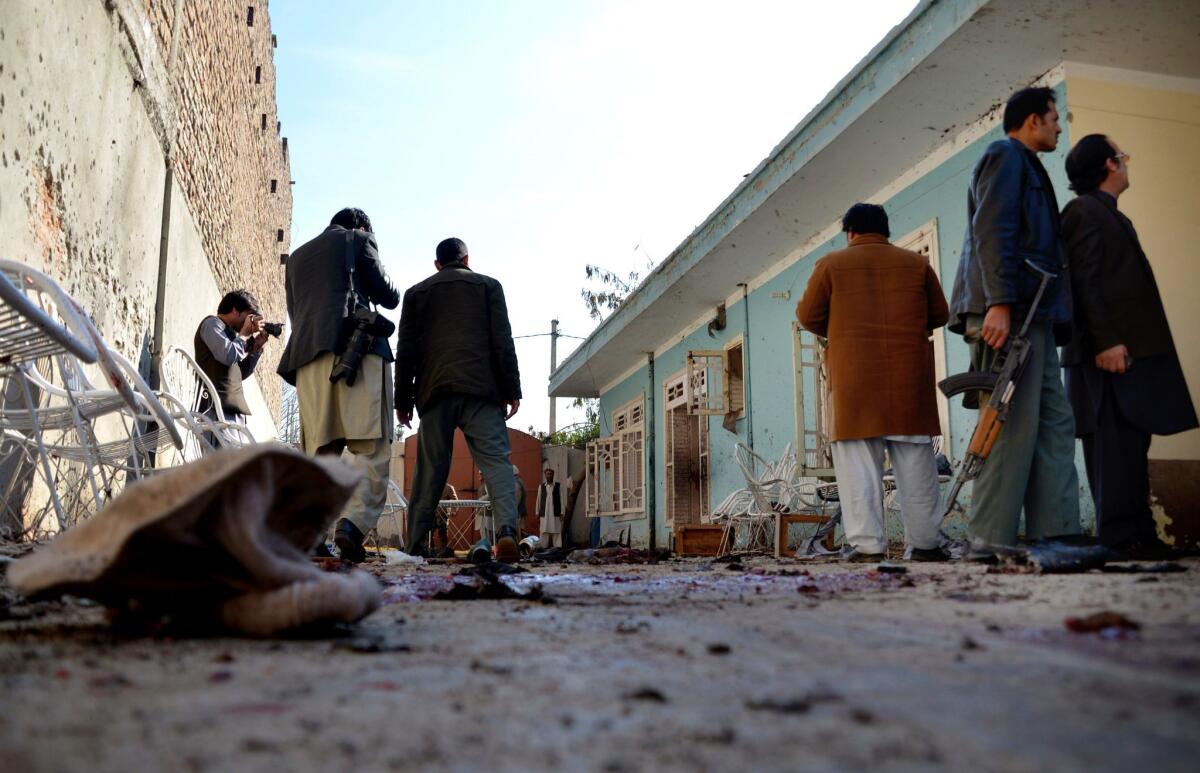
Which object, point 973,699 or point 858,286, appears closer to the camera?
point 973,699

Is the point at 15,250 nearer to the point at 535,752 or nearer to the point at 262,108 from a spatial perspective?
the point at 535,752

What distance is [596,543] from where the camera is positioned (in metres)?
18.8

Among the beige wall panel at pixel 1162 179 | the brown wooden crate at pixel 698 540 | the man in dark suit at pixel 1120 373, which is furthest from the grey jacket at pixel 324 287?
the brown wooden crate at pixel 698 540

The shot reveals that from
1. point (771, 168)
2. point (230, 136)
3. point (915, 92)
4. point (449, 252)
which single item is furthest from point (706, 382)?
point (449, 252)

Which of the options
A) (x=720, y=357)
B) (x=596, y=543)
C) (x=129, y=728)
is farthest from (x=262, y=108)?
(x=129, y=728)

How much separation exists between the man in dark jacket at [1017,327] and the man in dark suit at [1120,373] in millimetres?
220

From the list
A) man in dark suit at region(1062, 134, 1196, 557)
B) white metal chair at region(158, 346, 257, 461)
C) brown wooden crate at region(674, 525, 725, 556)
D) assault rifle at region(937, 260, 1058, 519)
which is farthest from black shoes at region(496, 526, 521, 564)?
brown wooden crate at region(674, 525, 725, 556)

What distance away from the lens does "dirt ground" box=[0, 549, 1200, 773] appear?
2.55ft

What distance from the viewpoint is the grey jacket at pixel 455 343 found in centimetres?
509

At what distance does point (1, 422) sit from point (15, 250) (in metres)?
0.94

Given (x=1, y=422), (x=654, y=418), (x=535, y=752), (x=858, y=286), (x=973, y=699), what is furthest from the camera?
(x=654, y=418)

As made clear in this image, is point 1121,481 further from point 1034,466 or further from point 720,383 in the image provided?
point 720,383

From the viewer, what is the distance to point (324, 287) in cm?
497

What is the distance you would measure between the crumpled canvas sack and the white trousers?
332 centimetres
